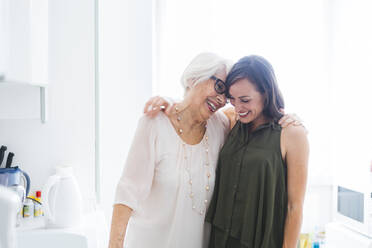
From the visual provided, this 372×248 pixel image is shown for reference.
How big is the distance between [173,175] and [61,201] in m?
0.52

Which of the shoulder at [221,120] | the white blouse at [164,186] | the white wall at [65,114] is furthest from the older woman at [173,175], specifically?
the white wall at [65,114]

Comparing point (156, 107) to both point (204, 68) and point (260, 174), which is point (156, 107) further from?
point (260, 174)

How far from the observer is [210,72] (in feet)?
3.30

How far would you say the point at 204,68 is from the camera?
1.01m

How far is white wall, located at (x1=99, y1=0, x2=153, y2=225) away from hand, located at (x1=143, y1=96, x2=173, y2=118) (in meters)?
0.56

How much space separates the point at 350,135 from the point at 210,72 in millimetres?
1622

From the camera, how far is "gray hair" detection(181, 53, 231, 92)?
1.01 metres

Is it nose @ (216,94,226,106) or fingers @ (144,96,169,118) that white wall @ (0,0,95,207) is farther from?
nose @ (216,94,226,106)

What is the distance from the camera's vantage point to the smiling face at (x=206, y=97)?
102cm

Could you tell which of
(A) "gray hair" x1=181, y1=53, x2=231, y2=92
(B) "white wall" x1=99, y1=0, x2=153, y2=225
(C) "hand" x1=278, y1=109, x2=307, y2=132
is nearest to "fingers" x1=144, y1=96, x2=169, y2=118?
(A) "gray hair" x1=181, y1=53, x2=231, y2=92

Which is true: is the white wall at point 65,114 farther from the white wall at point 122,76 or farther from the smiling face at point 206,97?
the smiling face at point 206,97

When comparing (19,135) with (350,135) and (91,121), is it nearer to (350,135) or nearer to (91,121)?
(91,121)

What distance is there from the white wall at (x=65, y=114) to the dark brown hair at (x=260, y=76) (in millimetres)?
779

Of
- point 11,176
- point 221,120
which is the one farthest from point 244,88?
point 11,176
